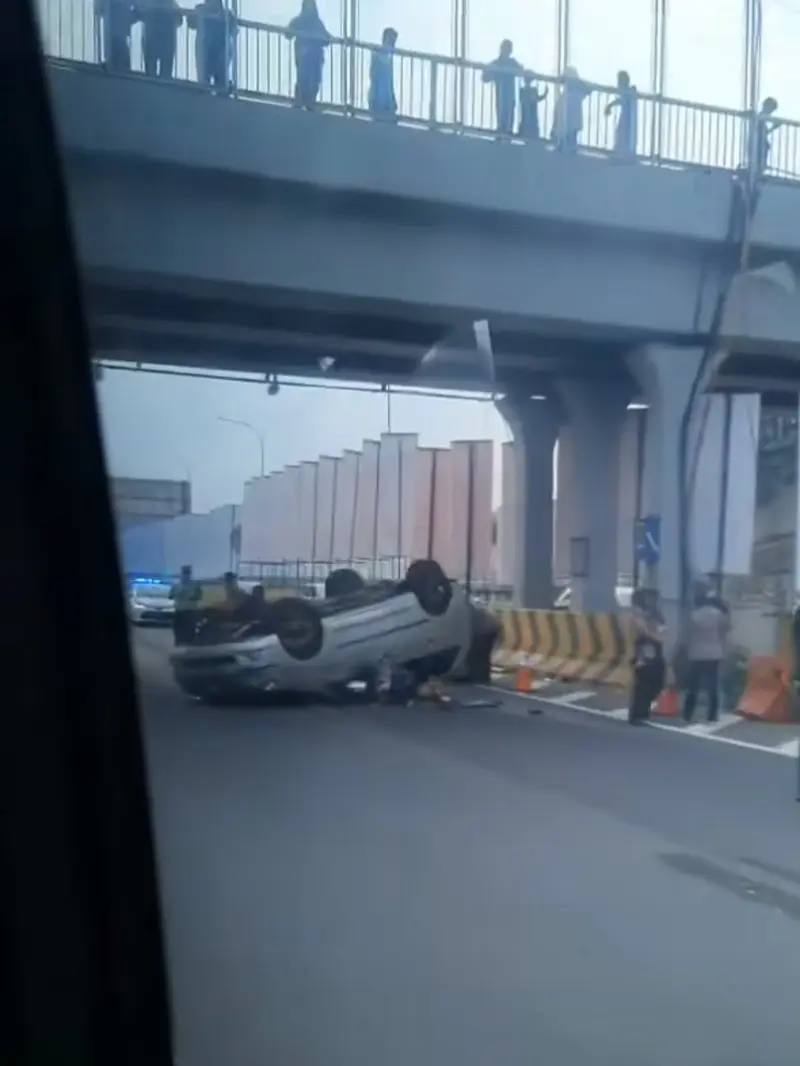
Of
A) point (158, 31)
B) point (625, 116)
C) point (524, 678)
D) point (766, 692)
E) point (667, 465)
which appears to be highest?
point (625, 116)

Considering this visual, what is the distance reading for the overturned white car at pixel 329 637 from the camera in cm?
570

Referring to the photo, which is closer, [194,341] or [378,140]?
[194,341]

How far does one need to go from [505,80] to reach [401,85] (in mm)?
1180

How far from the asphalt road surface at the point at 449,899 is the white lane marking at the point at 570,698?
2.05 metres

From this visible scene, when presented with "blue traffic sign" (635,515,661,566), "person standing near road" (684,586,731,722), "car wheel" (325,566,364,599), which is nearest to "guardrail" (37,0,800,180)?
"car wheel" (325,566,364,599)

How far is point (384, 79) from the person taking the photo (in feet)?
24.0

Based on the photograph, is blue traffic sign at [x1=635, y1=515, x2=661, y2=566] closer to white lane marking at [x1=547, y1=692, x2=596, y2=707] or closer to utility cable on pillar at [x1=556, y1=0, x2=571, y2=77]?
white lane marking at [x1=547, y1=692, x2=596, y2=707]

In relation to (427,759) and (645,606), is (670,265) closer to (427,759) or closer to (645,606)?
(645,606)

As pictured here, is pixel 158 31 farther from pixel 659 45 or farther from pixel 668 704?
pixel 668 704

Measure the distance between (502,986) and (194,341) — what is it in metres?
2.66

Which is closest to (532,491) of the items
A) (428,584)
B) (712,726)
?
(428,584)

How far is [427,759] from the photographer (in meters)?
7.25

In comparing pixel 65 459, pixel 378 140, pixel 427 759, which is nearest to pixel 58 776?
pixel 65 459

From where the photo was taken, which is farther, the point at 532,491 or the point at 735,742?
the point at 735,742
